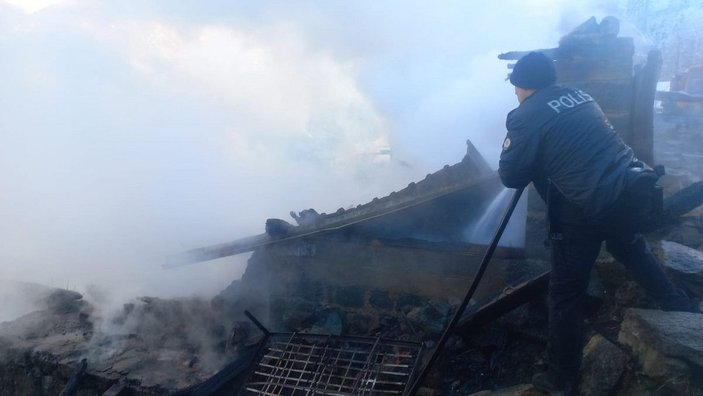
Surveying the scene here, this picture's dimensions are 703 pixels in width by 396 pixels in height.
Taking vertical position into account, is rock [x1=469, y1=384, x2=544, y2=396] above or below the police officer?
below

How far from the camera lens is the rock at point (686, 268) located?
11.3ft

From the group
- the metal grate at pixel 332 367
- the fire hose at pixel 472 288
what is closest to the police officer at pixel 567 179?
the fire hose at pixel 472 288

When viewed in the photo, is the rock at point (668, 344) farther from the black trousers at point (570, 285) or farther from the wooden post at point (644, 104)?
the wooden post at point (644, 104)

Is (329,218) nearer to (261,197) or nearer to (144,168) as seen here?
(261,197)

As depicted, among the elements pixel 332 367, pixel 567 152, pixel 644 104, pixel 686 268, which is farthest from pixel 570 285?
pixel 644 104

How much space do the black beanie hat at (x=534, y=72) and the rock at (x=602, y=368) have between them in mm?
1558

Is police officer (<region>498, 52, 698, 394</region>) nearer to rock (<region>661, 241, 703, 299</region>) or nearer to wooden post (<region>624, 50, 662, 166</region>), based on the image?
rock (<region>661, 241, 703, 299</region>)

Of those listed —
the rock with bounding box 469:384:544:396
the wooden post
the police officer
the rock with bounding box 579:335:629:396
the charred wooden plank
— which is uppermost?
the wooden post

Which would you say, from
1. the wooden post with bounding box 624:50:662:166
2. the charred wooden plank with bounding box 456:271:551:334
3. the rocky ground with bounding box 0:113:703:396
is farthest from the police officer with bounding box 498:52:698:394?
the wooden post with bounding box 624:50:662:166

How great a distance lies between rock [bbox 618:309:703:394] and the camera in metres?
2.76

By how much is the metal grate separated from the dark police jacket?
154 cm

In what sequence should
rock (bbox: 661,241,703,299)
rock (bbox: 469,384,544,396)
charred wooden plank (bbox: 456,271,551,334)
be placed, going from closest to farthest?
rock (bbox: 469,384,544,396) → rock (bbox: 661,241,703,299) → charred wooden plank (bbox: 456,271,551,334)

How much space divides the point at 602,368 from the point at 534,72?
1714 mm

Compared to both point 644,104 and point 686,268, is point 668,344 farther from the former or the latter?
point 644,104
